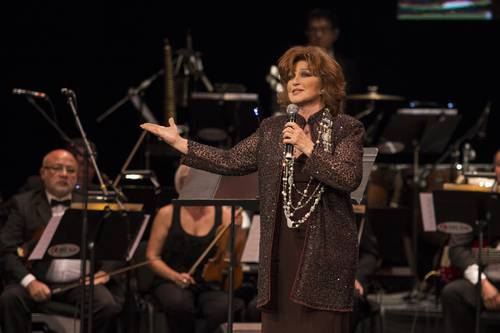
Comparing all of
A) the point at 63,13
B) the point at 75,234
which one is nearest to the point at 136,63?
the point at 63,13

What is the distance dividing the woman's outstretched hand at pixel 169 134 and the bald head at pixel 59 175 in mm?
2489

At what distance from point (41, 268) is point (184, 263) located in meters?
0.90

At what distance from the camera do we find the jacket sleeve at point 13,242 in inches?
226

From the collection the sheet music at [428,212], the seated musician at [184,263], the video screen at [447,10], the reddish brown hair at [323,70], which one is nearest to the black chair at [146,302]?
the seated musician at [184,263]

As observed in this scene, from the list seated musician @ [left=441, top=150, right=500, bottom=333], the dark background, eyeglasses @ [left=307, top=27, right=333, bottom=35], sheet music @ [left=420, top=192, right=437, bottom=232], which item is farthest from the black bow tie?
eyeglasses @ [left=307, top=27, right=333, bottom=35]

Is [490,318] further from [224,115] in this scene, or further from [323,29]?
[323,29]

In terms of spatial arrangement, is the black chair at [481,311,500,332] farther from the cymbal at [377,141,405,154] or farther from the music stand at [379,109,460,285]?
the cymbal at [377,141,405,154]

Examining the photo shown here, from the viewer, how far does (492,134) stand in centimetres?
983

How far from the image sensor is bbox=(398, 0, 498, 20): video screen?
386 inches

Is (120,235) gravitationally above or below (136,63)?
below

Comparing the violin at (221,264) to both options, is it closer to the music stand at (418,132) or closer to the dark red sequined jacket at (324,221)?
the dark red sequined jacket at (324,221)

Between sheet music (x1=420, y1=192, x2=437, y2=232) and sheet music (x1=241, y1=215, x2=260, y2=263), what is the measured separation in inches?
40.6

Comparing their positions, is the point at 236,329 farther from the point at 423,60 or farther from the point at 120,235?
the point at 423,60

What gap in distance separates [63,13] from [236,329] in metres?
5.12
